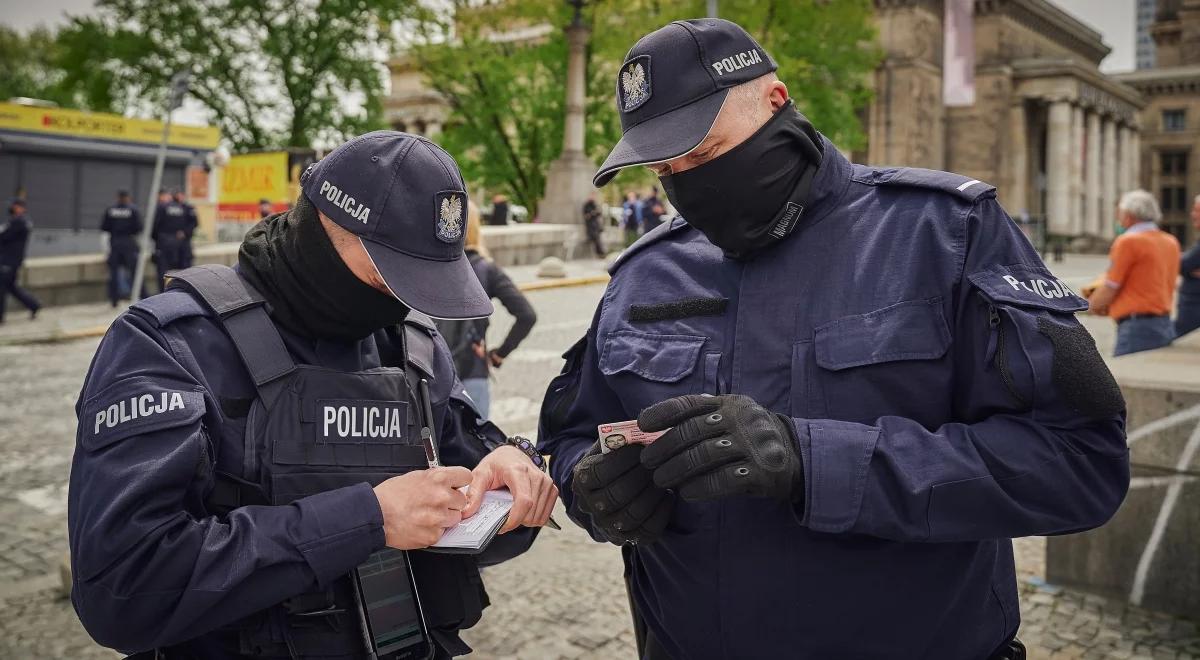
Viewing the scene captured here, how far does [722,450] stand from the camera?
1.78 m

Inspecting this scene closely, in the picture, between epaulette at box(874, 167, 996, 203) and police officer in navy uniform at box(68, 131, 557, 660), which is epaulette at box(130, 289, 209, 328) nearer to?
police officer in navy uniform at box(68, 131, 557, 660)

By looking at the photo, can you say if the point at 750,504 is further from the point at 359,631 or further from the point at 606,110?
the point at 606,110

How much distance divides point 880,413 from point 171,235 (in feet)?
57.7

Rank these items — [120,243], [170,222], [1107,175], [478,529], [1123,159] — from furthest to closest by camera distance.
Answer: [1123,159]
[1107,175]
[170,222]
[120,243]
[478,529]

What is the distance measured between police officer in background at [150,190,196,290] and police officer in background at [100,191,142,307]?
0.33 metres

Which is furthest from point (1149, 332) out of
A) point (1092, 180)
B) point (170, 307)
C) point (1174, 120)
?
point (1174, 120)

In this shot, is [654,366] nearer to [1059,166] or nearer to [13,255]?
[13,255]

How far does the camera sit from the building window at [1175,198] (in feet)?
235

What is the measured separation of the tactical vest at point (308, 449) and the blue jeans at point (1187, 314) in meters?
7.96

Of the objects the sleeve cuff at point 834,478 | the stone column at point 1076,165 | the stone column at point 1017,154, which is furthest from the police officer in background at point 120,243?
the stone column at point 1076,165

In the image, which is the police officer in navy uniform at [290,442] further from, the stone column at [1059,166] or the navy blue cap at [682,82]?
the stone column at [1059,166]

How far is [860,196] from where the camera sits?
2205 mm

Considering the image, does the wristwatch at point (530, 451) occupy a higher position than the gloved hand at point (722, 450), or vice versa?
the gloved hand at point (722, 450)

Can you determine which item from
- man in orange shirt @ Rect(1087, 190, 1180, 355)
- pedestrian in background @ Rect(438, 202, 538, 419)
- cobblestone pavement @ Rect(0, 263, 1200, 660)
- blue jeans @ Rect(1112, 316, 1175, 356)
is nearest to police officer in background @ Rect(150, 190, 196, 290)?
cobblestone pavement @ Rect(0, 263, 1200, 660)
